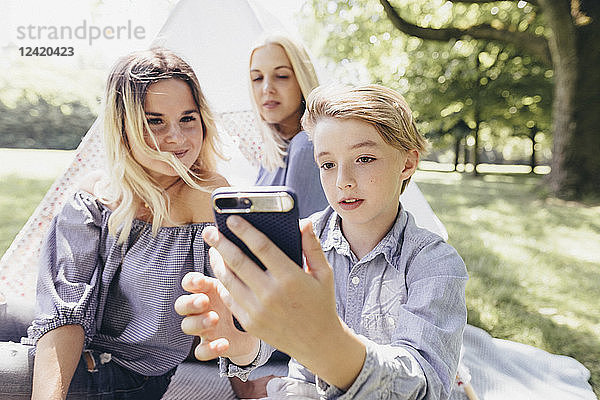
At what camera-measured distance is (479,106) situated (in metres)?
8.90

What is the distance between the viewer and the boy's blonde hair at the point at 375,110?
0.80 m

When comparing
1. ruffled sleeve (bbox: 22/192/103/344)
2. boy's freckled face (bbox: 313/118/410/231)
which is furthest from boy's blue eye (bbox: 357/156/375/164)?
ruffled sleeve (bbox: 22/192/103/344)

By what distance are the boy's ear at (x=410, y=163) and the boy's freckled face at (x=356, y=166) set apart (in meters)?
0.04

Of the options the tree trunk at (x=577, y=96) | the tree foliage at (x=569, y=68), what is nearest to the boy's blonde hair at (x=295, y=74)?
the tree foliage at (x=569, y=68)

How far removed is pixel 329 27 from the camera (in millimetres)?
7574

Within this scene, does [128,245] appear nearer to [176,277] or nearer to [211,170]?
[176,277]

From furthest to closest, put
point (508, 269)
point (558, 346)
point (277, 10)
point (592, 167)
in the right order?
point (592, 167)
point (508, 269)
point (277, 10)
point (558, 346)

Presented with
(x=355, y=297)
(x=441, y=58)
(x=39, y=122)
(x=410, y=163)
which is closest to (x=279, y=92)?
(x=410, y=163)

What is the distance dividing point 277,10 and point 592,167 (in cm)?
438

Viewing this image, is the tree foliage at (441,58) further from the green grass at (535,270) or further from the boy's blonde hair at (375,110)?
the boy's blonde hair at (375,110)

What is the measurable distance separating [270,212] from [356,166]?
0.96ft

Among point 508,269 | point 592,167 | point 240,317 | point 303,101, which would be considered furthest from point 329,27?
point 240,317

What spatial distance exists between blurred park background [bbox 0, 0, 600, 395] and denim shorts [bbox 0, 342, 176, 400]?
23.0 inches

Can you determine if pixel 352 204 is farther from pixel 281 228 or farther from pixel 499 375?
pixel 499 375
